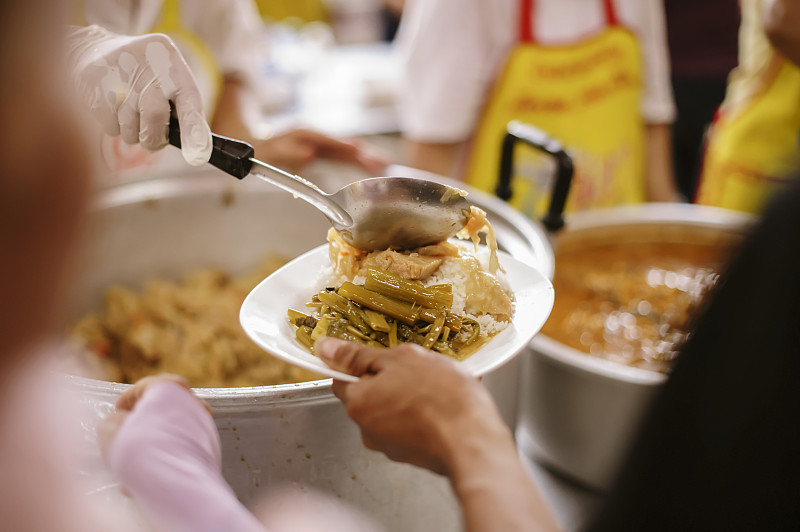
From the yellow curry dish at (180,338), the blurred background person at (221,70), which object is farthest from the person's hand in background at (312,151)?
the yellow curry dish at (180,338)

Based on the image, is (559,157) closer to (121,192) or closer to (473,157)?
(473,157)

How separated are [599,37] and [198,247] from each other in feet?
4.78

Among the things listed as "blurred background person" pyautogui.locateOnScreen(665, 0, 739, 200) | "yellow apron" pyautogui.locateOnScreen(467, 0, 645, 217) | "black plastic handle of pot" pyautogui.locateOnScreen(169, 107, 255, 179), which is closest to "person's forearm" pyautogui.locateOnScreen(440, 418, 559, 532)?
"black plastic handle of pot" pyautogui.locateOnScreen(169, 107, 255, 179)

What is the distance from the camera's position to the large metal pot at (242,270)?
0.76m

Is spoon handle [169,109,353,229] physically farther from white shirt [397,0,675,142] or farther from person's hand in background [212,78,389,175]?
white shirt [397,0,675,142]

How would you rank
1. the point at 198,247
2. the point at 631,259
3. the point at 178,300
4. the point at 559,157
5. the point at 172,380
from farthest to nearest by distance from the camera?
the point at 631,259
the point at 198,247
the point at 178,300
the point at 559,157
the point at 172,380

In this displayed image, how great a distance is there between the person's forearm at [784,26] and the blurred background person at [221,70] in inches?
44.9

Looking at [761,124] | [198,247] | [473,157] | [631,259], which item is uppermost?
[761,124]

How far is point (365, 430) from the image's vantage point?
0.70 meters

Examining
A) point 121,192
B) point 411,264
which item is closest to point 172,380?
point 411,264

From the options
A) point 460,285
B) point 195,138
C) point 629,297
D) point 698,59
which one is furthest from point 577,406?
point 698,59

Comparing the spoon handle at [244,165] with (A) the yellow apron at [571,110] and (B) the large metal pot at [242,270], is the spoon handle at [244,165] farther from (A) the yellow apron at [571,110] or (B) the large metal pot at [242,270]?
(A) the yellow apron at [571,110]

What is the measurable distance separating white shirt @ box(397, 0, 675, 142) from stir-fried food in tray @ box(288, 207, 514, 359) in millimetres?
1151

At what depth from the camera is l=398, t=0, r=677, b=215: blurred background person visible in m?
1.83
